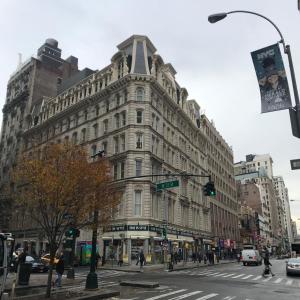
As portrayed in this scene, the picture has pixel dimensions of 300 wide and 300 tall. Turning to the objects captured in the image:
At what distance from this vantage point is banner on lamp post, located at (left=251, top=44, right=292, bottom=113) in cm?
1120

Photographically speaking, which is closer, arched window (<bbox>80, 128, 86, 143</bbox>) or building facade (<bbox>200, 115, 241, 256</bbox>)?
arched window (<bbox>80, 128, 86, 143</bbox>)

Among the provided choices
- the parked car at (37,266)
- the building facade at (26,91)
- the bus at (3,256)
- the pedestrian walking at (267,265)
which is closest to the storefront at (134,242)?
the parked car at (37,266)

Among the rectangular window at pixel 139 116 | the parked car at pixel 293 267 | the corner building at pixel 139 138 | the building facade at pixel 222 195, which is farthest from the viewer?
the building facade at pixel 222 195

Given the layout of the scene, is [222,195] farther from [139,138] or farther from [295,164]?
[295,164]

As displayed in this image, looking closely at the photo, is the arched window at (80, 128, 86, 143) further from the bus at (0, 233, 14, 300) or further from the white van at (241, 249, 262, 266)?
the bus at (0, 233, 14, 300)

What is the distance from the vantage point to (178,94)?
6297cm

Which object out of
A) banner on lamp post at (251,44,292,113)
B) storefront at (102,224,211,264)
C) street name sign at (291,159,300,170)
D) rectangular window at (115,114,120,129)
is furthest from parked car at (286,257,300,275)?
rectangular window at (115,114,120,129)

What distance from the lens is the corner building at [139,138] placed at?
146ft

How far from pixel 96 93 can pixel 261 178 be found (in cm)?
12841

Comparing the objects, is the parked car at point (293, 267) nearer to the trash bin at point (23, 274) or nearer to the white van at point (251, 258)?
the white van at point (251, 258)

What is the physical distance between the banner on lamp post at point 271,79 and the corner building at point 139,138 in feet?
110

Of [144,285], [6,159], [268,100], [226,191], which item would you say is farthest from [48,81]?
[268,100]

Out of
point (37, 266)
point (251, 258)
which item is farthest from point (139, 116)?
point (37, 266)

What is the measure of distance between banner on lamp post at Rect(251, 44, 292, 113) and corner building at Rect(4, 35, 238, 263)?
33.4 m
